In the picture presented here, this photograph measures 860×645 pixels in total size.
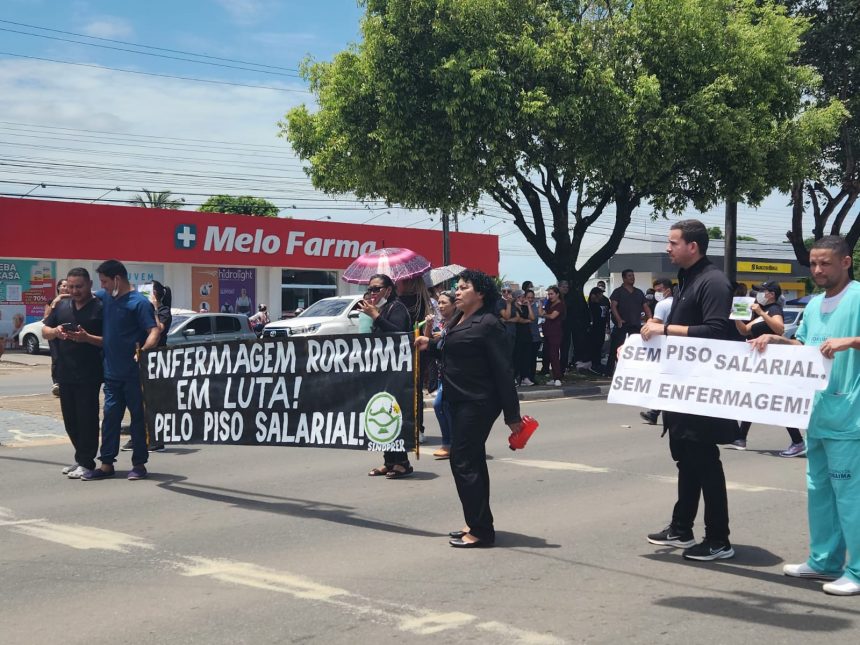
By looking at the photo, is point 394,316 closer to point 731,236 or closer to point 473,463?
point 473,463

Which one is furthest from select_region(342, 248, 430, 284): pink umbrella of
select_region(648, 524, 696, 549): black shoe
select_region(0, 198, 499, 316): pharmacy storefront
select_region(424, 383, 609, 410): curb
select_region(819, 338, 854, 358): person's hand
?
select_region(0, 198, 499, 316): pharmacy storefront

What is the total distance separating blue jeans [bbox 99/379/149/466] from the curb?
29.7 ft

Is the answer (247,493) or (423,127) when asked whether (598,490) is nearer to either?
(247,493)

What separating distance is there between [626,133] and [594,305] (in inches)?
166

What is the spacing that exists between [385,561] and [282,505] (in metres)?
2.05

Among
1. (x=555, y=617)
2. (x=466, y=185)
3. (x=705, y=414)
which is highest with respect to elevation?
(x=466, y=185)

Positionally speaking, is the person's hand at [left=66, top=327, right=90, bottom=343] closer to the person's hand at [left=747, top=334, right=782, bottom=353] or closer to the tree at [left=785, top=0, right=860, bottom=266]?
the person's hand at [left=747, top=334, right=782, bottom=353]

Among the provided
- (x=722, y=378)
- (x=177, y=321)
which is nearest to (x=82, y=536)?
(x=722, y=378)

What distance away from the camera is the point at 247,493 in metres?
8.73

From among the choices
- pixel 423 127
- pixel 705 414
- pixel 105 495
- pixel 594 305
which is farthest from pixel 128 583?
pixel 594 305

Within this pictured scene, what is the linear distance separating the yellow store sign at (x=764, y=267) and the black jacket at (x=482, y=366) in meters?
62.5

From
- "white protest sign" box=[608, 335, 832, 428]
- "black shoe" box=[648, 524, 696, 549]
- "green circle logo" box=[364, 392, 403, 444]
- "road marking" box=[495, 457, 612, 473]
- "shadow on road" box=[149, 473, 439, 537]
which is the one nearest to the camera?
"white protest sign" box=[608, 335, 832, 428]

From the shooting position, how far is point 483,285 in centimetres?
675

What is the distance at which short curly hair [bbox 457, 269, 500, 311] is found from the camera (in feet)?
22.1
